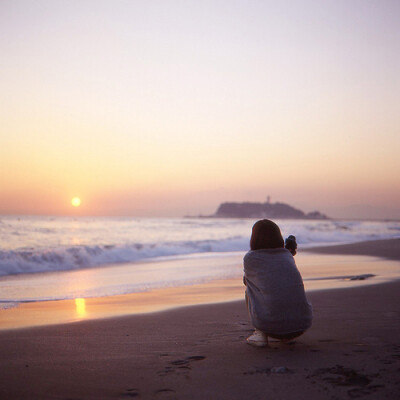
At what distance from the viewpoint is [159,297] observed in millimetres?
8133

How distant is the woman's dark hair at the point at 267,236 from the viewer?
171 inches

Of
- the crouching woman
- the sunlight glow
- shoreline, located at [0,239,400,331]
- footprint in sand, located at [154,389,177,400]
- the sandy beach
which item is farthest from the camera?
the sunlight glow

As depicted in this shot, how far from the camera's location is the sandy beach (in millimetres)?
3172

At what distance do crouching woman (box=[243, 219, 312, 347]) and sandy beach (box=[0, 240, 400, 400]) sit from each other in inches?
8.2

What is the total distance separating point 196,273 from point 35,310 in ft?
19.5

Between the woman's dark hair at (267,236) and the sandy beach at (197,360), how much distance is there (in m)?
0.99

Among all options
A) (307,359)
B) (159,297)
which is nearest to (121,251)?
(159,297)

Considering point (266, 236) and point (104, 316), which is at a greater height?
point (266, 236)

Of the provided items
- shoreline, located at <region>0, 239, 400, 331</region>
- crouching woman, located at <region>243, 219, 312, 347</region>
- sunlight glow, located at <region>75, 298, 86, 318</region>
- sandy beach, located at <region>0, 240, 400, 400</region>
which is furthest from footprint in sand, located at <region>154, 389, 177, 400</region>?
sunlight glow, located at <region>75, 298, 86, 318</region>

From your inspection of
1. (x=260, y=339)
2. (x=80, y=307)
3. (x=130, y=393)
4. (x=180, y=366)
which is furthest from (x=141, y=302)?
(x=130, y=393)

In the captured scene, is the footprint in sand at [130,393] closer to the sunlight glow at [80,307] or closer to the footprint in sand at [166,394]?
the footprint in sand at [166,394]

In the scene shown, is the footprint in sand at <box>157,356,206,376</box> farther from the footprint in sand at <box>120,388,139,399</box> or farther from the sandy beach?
the footprint in sand at <box>120,388,139,399</box>

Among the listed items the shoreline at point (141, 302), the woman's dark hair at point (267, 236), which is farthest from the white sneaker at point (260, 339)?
the shoreline at point (141, 302)

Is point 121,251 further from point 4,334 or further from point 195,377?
point 195,377
